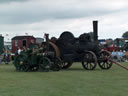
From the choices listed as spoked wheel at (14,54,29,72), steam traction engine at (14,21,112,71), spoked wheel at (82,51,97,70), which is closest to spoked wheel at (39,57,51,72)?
steam traction engine at (14,21,112,71)

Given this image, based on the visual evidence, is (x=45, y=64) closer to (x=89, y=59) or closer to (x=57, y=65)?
(x=57, y=65)

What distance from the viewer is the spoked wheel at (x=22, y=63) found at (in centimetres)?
1609

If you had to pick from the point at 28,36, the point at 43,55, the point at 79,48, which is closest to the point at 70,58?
the point at 79,48

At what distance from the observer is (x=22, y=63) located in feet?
53.2

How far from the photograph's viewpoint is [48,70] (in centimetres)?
1559

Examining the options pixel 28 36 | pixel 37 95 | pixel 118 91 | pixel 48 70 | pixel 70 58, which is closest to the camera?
pixel 37 95

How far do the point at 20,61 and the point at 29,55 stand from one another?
641mm

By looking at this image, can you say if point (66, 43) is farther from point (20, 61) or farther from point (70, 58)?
point (20, 61)

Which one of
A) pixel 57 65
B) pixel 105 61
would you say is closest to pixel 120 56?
pixel 105 61

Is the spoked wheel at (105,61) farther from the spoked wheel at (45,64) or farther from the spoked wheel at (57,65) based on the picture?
the spoked wheel at (45,64)

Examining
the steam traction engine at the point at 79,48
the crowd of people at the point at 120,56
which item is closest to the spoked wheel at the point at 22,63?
the steam traction engine at the point at 79,48

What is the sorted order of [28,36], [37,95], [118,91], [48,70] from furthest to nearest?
[28,36] < [48,70] < [118,91] < [37,95]

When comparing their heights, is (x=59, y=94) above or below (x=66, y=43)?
below

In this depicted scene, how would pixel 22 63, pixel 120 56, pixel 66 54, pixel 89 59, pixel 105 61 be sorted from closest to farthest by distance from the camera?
pixel 22 63 → pixel 89 59 → pixel 105 61 → pixel 66 54 → pixel 120 56
